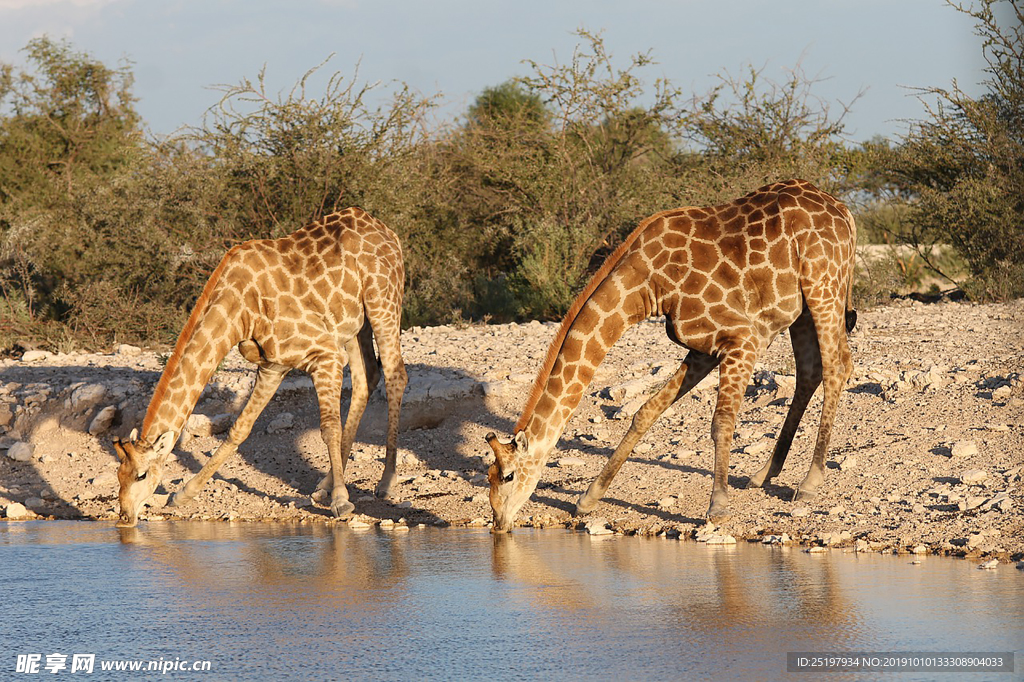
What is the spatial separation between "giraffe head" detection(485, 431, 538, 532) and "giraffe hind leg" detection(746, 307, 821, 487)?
2.00 metres

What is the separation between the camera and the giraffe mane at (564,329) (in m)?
8.44

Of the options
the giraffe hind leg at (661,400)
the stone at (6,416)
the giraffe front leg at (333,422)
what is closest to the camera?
the giraffe hind leg at (661,400)

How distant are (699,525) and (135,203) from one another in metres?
12.3

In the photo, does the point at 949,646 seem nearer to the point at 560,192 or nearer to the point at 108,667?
the point at 108,667

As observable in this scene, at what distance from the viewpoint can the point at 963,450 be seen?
8695 millimetres

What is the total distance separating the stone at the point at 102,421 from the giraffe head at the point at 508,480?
16.8ft

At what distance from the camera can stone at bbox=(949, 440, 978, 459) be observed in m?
8.67

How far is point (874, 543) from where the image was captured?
7.33 metres

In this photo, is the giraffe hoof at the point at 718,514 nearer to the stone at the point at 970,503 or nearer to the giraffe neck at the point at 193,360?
the stone at the point at 970,503

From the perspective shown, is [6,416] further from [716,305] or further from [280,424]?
[716,305]

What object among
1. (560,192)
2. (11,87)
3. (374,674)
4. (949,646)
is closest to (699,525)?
(949,646)

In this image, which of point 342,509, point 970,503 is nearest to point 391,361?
point 342,509

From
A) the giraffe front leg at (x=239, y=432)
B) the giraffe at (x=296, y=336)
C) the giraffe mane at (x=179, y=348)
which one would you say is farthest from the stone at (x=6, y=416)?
the giraffe mane at (x=179, y=348)

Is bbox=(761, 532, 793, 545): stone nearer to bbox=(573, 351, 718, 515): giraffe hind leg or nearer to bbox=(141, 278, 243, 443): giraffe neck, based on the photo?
bbox=(573, 351, 718, 515): giraffe hind leg
